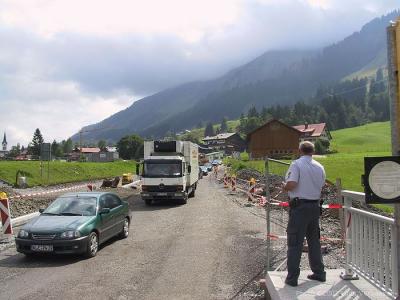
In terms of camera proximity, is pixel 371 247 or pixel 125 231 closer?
pixel 371 247

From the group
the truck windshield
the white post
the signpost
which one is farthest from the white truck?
the signpost

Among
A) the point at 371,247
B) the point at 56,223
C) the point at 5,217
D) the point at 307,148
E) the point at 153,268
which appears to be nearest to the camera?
the point at 371,247

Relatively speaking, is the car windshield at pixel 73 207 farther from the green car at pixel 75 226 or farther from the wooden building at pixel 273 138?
the wooden building at pixel 273 138

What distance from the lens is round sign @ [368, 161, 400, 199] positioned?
5.15m

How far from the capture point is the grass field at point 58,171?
4706 cm

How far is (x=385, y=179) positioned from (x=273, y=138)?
4278 inches

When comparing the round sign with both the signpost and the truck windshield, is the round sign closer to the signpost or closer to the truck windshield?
the signpost

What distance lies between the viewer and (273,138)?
11294 centimetres

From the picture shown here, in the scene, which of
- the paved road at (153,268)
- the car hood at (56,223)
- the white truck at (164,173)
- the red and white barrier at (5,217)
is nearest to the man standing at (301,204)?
the paved road at (153,268)

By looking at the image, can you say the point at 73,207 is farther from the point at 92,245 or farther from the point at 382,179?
the point at 382,179

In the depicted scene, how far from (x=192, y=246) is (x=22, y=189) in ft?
103

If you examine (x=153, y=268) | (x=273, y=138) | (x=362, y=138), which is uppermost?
(x=362, y=138)

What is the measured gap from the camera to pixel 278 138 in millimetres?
114000

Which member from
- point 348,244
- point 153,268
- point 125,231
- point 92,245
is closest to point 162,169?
point 125,231
